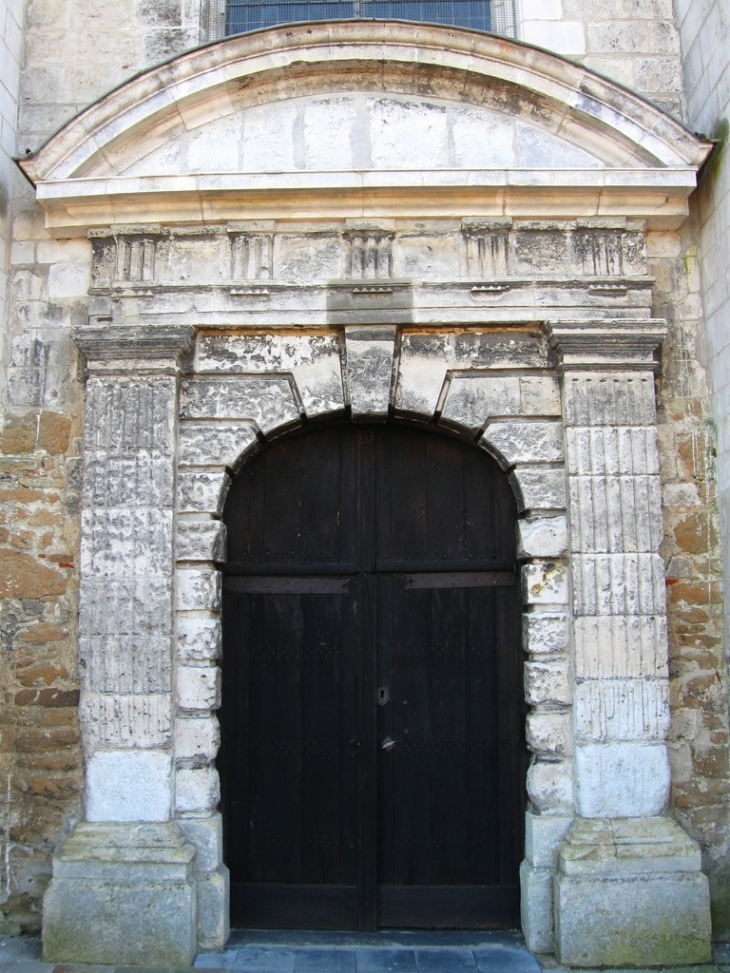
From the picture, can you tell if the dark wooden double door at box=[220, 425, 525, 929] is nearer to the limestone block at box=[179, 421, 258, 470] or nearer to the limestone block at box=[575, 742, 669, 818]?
the limestone block at box=[179, 421, 258, 470]

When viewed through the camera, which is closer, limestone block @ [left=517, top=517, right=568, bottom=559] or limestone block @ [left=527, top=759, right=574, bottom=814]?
limestone block @ [left=527, top=759, right=574, bottom=814]

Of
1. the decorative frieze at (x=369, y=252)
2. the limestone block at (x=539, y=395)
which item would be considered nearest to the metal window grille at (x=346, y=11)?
the decorative frieze at (x=369, y=252)

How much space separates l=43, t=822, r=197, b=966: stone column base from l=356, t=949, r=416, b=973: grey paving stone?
0.75m

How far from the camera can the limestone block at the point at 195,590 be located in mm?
4016

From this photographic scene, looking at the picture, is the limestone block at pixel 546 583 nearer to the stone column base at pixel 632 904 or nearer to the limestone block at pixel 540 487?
the limestone block at pixel 540 487

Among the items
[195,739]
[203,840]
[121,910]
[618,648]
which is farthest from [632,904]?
[121,910]

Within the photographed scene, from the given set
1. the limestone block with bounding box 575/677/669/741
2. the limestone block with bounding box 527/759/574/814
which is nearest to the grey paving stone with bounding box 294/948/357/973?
the limestone block with bounding box 527/759/574/814

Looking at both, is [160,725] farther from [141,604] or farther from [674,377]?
[674,377]

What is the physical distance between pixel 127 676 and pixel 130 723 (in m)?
0.21

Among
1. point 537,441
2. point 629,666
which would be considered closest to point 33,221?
point 537,441

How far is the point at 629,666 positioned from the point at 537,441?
1.13 m

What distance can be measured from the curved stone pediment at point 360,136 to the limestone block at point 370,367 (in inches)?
25.4

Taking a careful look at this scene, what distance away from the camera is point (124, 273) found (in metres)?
4.24

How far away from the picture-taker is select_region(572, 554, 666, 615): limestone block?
3.93 meters
